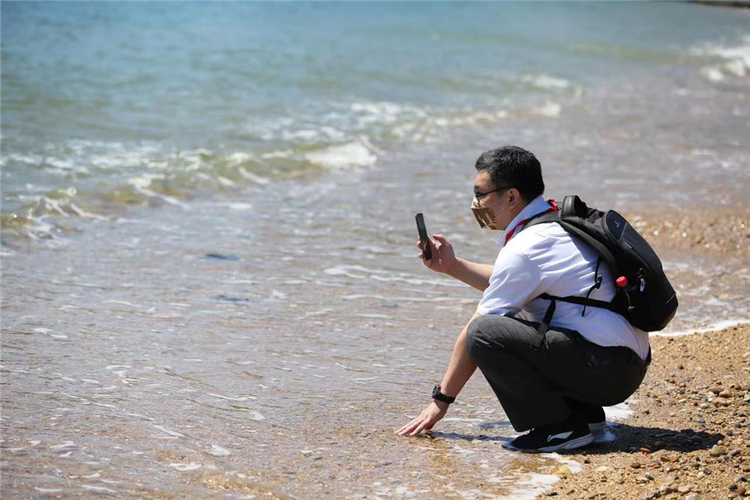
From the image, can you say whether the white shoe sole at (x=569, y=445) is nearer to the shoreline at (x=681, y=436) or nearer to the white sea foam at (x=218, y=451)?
the shoreline at (x=681, y=436)

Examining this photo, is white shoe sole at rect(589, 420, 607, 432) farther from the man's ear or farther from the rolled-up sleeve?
the man's ear

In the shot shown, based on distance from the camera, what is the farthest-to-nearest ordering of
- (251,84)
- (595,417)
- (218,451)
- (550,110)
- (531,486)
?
(251,84) < (550,110) < (595,417) < (218,451) < (531,486)

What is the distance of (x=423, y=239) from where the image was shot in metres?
4.55

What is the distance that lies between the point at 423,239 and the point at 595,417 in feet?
3.85

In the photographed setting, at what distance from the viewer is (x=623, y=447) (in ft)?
14.3

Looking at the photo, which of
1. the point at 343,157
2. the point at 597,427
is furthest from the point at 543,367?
the point at 343,157

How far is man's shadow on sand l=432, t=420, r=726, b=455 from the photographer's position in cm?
431

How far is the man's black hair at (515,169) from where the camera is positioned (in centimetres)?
430

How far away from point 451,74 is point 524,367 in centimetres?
1889

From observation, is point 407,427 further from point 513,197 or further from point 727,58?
point 727,58

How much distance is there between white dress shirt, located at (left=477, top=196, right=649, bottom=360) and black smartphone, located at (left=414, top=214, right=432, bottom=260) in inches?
18.3

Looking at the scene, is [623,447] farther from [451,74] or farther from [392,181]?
[451,74]

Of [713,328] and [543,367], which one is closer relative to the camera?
[543,367]

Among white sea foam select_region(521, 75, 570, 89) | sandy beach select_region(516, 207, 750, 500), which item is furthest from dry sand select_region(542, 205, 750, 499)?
white sea foam select_region(521, 75, 570, 89)
